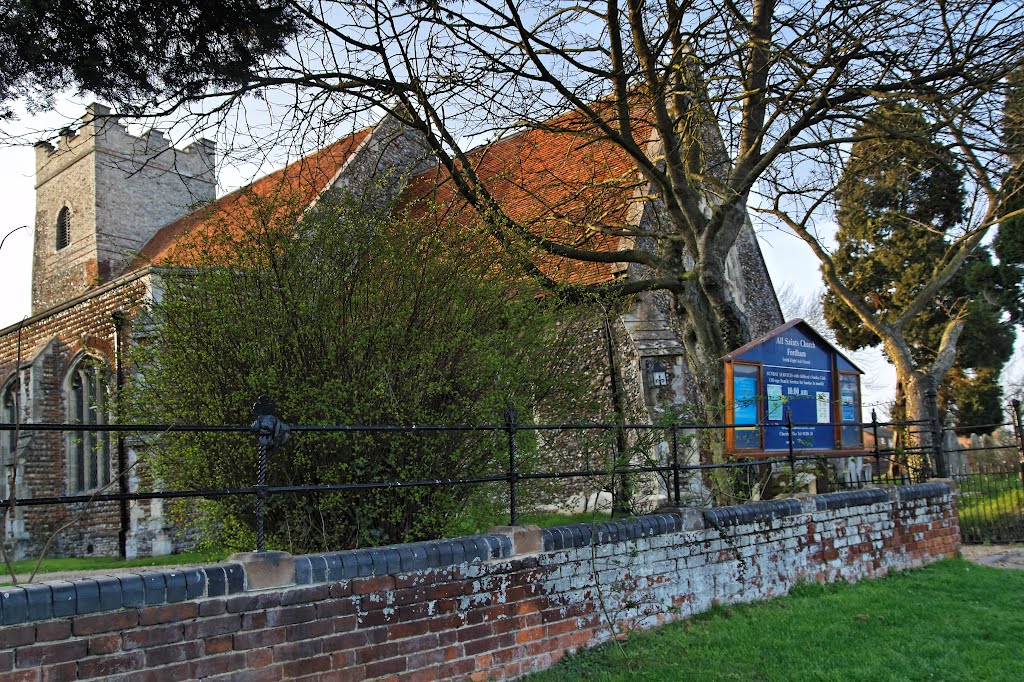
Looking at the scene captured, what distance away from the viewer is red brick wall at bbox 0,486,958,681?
11.8ft

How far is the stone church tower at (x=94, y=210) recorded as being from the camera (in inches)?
993

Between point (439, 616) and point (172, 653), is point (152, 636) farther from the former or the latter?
point (439, 616)

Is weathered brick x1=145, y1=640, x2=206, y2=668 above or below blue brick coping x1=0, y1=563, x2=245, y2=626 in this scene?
below

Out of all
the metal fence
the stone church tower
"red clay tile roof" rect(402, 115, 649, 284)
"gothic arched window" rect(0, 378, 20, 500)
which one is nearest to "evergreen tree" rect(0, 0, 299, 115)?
"red clay tile roof" rect(402, 115, 649, 284)

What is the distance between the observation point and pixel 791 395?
8336 mm

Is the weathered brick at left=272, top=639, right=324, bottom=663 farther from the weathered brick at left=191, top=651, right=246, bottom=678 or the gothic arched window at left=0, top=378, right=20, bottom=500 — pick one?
the gothic arched window at left=0, top=378, right=20, bottom=500

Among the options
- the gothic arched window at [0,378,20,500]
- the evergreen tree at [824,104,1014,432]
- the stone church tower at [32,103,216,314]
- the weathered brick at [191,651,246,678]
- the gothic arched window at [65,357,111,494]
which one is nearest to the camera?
the weathered brick at [191,651,246,678]

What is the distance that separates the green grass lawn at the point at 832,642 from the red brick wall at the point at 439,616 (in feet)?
0.69

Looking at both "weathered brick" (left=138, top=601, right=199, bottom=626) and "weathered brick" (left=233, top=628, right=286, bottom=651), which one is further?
"weathered brick" (left=233, top=628, right=286, bottom=651)

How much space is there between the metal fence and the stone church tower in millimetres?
18170

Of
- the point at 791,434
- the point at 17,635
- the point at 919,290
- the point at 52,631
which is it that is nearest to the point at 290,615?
the point at 52,631

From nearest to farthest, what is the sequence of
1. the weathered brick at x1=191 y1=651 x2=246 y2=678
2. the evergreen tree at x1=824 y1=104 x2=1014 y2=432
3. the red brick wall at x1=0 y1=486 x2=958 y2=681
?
the red brick wall at x1=0 y1=486 x2=958 y2=681, the weathered brick at x1=191 y1=651 x2=246 y2=678, the evergreen tree at x1=824 y1=104 x2=1014 y2=432

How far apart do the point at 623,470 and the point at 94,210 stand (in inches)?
959

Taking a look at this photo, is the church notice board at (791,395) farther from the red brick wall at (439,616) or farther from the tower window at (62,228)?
the tower window at (62,228)
